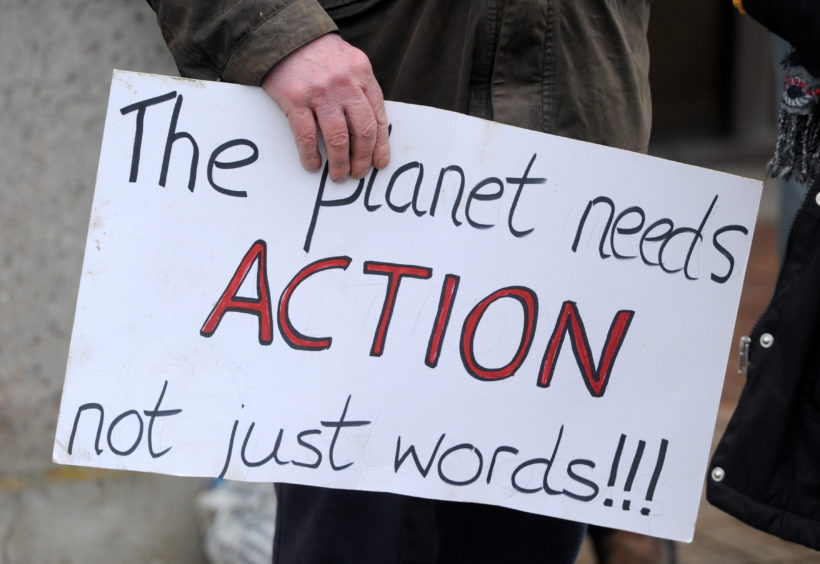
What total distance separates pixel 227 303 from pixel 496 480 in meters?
0.44

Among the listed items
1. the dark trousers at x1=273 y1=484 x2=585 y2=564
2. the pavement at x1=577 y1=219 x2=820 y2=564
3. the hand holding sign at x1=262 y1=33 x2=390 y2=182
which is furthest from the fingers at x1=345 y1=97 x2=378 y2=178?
the pavement at x1=577 y1=219 x2=820 y2=564

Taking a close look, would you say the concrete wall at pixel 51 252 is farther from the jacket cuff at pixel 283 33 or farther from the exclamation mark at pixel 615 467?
the exclamation mark at pixel 615 467

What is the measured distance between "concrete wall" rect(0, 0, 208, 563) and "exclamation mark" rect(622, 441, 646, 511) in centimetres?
115

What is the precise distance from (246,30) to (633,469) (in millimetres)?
792

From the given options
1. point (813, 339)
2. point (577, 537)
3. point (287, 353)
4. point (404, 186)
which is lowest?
point (577, 537)

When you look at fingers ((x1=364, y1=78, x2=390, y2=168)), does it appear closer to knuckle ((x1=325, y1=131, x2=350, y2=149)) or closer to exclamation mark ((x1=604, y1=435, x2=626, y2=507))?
knuckle ((x1=325, y1=131, x2=350, y2=149))

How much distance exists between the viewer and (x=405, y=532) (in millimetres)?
1660

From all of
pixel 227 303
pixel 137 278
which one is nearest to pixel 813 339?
pixel 227 303

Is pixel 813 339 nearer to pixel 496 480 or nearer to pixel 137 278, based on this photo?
pixel 496 480

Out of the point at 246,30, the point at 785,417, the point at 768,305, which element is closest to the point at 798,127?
the point at 768,305

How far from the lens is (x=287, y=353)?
1.38m

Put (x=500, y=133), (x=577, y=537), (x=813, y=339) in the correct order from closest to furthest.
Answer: (x=813, y=339) → (x=500, y=133) → (x=577, y=537)

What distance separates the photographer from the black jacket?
1.29m

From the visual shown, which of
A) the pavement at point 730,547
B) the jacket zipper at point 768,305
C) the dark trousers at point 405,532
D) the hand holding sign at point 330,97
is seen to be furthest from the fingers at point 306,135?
the pavement at point 730,547
